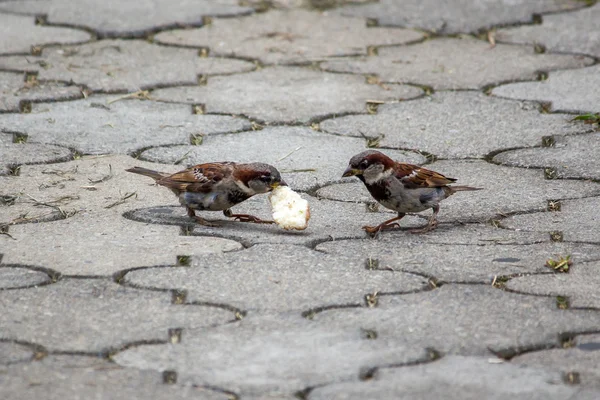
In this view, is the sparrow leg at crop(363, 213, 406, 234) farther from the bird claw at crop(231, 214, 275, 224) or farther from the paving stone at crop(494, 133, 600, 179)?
the paving stone at crop(494, 133, 600, 179)

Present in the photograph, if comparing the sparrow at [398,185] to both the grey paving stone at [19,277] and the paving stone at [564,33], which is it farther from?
the paving stone at [564,33]

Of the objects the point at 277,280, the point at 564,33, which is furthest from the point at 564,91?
the point at 277,280

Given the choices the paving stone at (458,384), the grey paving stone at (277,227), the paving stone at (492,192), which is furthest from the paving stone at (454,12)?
the paving stone at (458,384)

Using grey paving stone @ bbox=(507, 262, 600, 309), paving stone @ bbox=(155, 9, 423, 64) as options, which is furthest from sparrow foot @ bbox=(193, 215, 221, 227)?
paving stone @ bbox=(155, 9, 423, 64)

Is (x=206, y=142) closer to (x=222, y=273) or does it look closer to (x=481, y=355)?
(x=222, y=273)

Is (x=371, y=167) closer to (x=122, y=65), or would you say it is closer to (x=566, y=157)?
(x=566, y=157)

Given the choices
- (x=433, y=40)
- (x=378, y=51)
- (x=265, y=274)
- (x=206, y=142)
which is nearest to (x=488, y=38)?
(x=433, y=40)
